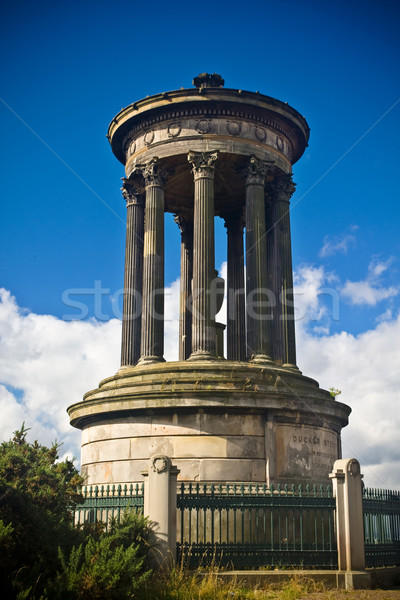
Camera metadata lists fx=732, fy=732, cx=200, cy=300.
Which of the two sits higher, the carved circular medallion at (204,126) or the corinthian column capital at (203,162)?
the carved circular medallion at (204,126)

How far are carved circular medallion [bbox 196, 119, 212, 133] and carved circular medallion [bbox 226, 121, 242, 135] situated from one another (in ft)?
2.41

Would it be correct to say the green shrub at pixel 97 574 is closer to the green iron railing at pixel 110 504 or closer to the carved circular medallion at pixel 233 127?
the green iron railing at pixel 110 504

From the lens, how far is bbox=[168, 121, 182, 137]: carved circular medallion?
29.3 metres

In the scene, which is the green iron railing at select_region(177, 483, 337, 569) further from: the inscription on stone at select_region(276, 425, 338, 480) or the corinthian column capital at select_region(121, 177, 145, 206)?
the corinthian column capital at select_region(121, 177, 145, 206)

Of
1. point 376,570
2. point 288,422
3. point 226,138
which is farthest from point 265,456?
point 226,138

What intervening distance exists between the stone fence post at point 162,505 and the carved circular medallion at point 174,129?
15.5 metres

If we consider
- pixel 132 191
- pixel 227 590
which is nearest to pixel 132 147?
pixel 132 191

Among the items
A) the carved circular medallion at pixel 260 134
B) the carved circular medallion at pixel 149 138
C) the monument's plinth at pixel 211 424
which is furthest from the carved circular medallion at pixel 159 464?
the carved circular medallion at pixel 260 134

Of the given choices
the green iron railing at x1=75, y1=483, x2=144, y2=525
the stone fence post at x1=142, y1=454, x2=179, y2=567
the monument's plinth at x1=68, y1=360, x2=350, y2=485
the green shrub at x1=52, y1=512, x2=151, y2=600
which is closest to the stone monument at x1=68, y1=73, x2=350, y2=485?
the monument's plinth at x1=68, y1=360, x2=350, y2=485

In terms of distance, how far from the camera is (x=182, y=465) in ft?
76.3

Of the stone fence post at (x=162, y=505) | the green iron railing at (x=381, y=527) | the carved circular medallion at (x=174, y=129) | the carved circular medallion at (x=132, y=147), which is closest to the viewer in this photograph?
the stone fence post at (x=162, y=505)

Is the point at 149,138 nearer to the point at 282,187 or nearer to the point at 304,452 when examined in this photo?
the point at 282,187

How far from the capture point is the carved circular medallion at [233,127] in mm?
29141

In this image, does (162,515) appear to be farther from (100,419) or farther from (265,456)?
(100,419)
